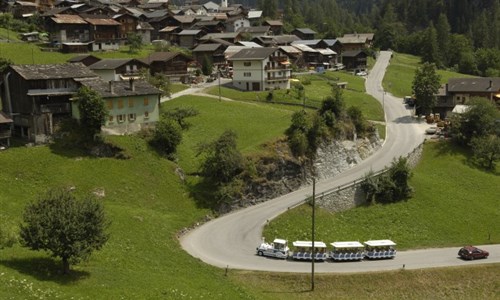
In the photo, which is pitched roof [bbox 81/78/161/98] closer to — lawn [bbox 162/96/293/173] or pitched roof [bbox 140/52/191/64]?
lawn [bbox 162/96/293/173]

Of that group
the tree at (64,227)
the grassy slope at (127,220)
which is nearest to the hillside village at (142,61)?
the grassy slope at (127,220)

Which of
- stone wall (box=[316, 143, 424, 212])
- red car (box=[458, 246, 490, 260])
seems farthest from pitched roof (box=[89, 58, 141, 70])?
red car (box=[458, 246, 490, 260])

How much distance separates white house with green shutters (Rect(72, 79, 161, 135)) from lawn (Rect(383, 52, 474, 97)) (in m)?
74.0

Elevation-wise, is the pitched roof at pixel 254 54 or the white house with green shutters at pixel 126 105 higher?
the pitched roof at pixel 254 54

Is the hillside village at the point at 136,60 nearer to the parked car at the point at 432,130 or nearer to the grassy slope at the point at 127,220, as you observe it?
the grassy slope at the point at 127,220

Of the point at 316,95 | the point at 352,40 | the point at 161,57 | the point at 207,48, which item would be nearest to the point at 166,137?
the point at 161,57

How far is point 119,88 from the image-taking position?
6925cm

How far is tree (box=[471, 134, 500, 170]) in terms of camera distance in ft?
257

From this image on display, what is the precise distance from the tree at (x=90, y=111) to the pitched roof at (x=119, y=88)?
333 cm

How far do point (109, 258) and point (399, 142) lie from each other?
59478mm

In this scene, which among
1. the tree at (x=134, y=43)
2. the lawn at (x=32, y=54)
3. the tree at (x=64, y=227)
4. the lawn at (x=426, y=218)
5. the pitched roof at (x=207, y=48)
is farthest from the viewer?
the pitched roof at (x=207, y=48)

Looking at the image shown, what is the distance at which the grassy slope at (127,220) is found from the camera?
1403 inches

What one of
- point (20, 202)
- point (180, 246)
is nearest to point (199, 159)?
point (180, 246)

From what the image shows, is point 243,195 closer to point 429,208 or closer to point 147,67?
point 429,208
